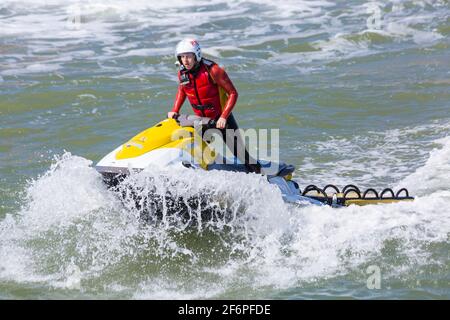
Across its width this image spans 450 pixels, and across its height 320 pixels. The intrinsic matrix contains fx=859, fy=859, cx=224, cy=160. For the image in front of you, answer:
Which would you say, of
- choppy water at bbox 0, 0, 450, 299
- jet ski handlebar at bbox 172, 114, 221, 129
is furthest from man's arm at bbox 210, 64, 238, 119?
choppy water at bbox 0, 0, 450, 299

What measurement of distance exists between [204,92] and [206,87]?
Result: 63mm

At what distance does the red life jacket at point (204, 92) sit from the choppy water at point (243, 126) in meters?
0.88

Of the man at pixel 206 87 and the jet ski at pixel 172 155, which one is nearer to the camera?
the jet ski at pixel 172 155

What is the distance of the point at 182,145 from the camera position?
26.2 ft

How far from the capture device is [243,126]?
544 inches

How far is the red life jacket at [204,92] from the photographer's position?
328 inches

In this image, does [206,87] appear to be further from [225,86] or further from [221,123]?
[221,123]

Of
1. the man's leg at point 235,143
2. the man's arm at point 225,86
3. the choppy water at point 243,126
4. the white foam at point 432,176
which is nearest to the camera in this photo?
the choppy water at point 243,126

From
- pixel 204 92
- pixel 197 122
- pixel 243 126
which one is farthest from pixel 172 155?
pixel 243 126

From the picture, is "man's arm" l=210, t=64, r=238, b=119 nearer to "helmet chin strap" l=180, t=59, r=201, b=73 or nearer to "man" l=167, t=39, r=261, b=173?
"man" l=167, t=39, r=261, b=173

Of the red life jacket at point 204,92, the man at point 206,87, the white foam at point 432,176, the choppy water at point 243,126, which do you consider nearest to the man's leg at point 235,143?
the man at point 206,87

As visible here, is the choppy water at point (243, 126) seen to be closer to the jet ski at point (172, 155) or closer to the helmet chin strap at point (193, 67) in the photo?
the jet ski at point (172, 155)

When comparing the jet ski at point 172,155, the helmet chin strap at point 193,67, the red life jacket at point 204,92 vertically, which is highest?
the helmet chin strap at point 193,67

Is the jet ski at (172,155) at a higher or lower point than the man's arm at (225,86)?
lower
